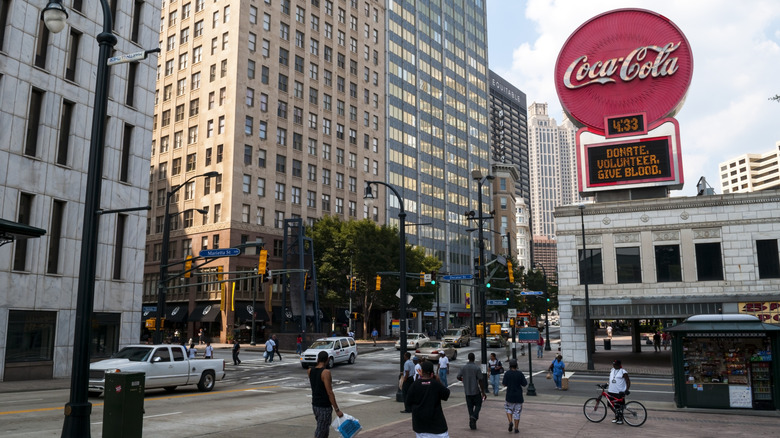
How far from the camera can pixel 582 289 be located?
40.6 meters

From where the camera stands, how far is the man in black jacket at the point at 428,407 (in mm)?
9062

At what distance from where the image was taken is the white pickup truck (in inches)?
808

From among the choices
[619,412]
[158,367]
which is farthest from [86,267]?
[619,412]

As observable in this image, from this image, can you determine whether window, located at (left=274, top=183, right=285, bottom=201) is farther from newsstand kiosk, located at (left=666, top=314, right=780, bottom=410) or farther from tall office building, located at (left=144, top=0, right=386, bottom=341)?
newsstand kiosk, located at (left=666, top=314, right=780, bottom=410)

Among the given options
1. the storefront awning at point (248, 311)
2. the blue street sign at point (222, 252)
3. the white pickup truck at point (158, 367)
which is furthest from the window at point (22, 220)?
the storefront awning at point (248, 311)

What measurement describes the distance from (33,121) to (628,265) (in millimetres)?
35863

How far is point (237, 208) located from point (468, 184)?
60596mm

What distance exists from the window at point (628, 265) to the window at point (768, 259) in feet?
22.4

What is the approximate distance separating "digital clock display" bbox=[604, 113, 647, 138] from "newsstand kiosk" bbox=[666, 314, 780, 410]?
2476 cm

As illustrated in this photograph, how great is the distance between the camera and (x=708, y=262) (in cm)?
3803

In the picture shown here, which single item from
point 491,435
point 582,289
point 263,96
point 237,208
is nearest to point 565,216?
point 582,289

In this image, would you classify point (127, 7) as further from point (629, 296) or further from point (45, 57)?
point (629, 296)

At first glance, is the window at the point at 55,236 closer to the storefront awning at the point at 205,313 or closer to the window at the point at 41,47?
the window at the point at 41,47

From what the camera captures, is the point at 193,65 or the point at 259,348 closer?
the point at 259,348
